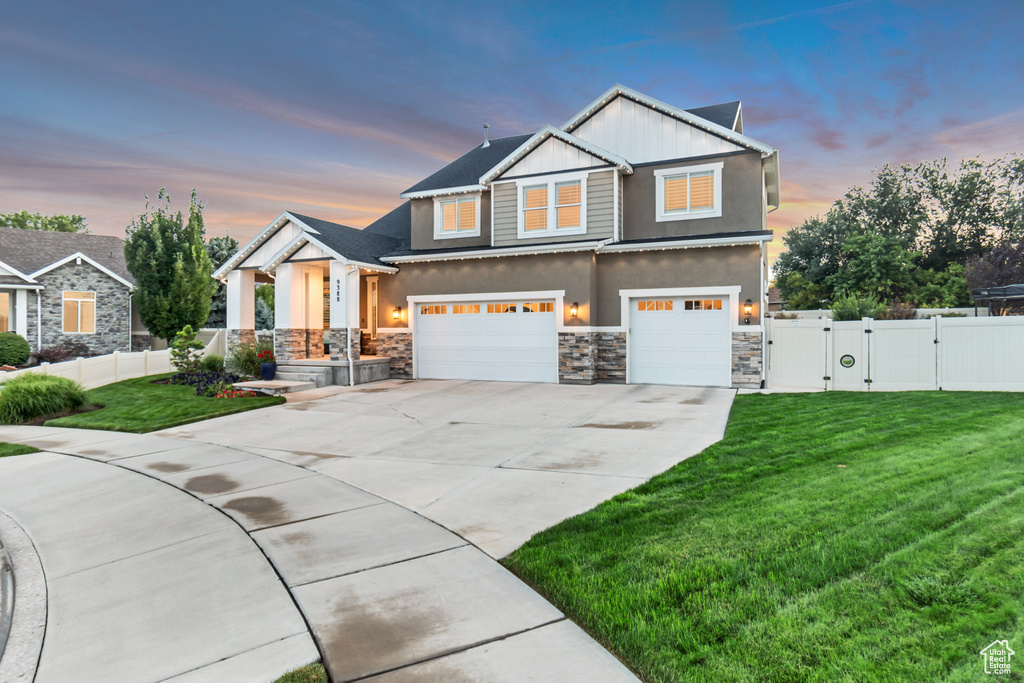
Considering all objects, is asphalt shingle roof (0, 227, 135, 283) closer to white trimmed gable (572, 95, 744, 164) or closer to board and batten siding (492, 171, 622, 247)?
board and batten siding (492, 171, 622, 247)

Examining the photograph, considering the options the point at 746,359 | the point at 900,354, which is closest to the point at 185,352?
the point at 746,359

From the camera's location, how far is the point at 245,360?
16.3 metres

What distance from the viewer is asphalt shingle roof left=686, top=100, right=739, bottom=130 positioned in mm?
16500

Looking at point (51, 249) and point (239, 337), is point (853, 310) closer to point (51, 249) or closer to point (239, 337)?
point (239, 337)

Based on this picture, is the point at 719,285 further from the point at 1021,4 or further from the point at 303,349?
the point at 303,349

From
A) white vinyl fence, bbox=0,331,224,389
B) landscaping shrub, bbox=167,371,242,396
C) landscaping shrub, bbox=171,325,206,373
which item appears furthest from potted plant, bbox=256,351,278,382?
white vinyl fence, bbox=0,331,224,389

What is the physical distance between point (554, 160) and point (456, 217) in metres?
3.82

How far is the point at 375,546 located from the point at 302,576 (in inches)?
25.2

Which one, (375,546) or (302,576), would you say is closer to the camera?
(302,576)

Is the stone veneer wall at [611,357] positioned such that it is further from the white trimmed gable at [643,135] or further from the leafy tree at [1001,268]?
the leafy tree at [1001,268]

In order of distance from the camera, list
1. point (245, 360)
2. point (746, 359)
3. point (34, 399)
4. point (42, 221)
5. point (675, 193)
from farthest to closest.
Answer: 1. point (42, 221)
2. point (245, 360)
3. point (675, 193)
4. point (746, 359)
5. point (34, 399)

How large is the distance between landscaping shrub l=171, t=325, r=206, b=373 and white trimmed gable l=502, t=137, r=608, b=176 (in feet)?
35.9

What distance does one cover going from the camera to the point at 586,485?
593 cm

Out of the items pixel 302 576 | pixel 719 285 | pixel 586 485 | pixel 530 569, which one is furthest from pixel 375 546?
pixel 719 285
